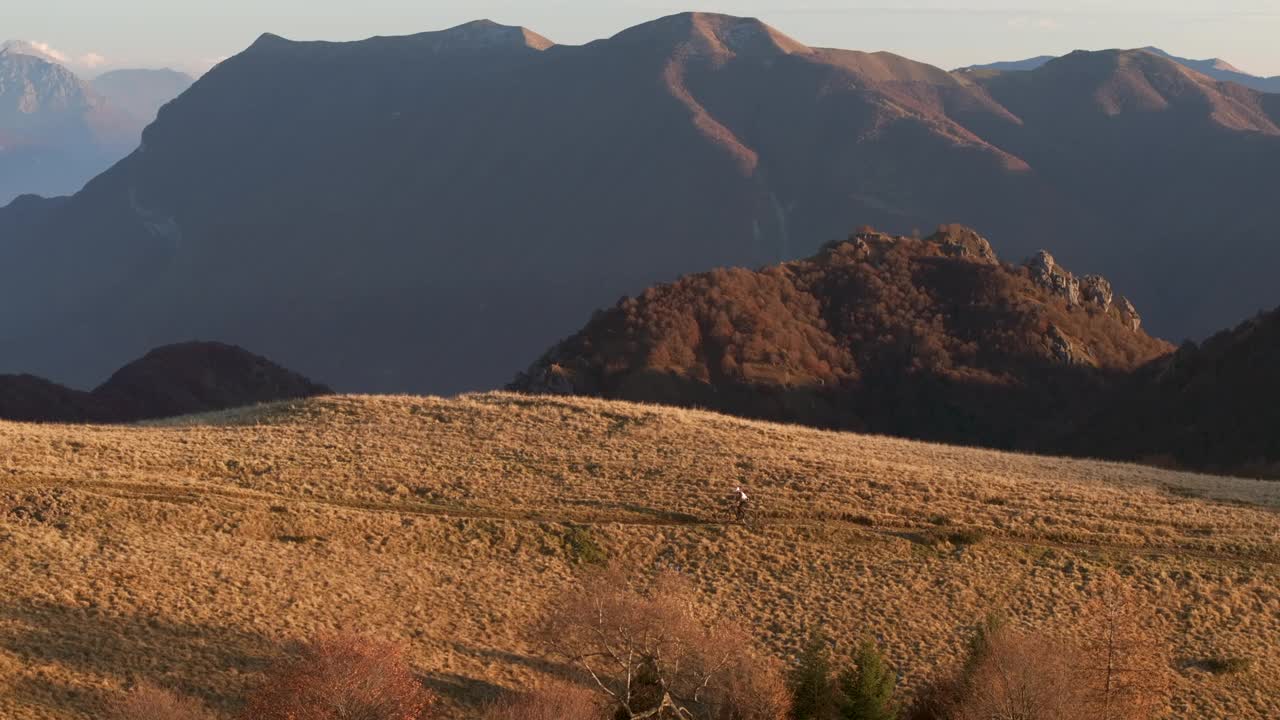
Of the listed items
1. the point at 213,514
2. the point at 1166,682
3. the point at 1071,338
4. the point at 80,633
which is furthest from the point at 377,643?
the point at 1071,338

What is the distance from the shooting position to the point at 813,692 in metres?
30.4

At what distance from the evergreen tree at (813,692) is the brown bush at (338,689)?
975 cm

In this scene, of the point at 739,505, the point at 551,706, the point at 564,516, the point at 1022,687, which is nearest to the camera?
the point at 551,706

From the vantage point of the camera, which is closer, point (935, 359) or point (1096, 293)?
point (935, 359)

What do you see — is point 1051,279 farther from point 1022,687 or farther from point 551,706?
point 551,706

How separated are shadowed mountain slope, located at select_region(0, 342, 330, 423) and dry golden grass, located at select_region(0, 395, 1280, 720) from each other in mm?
62373

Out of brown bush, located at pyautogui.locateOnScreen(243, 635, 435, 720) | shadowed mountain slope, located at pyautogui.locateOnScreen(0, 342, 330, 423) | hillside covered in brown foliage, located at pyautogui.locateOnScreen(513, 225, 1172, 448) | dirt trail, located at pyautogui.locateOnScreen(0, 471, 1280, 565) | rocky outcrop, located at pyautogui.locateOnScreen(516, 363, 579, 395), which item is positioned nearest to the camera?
brown bush, located at pyautogui.locateOnScreen(243, 635, 435, 720)

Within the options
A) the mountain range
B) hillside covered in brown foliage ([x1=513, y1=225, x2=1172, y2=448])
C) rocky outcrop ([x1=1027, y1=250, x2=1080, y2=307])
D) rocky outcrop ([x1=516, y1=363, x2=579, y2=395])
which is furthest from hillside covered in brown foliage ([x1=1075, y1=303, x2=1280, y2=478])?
rocky outcrop ([x1=516, y1=363, x2=579, y2=395])

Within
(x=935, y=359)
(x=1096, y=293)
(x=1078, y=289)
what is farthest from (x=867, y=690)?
(x=1096, y=293)

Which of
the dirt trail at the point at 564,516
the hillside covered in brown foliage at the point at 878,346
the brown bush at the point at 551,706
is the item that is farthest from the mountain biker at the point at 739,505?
the hillside covered in brown foliage at the point at 878,346

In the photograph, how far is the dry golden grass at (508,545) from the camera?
1226 inches

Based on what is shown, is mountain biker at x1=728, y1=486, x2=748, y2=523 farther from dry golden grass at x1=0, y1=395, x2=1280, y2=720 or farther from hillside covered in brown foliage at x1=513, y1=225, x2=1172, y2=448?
hillside covered in brown foliage at x1=513, y1=225, x2=1172, y2=448

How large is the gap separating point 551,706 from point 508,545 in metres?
14.7

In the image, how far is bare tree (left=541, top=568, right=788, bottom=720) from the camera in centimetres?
2878
